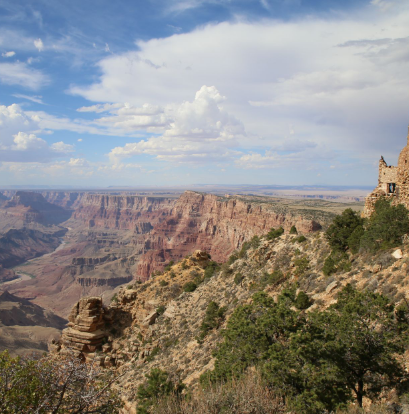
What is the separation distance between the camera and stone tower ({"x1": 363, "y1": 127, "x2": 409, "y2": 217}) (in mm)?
18031

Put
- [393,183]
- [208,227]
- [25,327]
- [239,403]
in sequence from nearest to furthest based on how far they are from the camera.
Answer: [239,403], [393,183], [25,327], [208,227]

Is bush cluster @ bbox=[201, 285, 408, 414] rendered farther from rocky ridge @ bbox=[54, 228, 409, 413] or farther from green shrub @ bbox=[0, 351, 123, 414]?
green shrub @ bbox=[0, 351, 123, 414]

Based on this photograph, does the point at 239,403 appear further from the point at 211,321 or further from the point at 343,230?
the point at 343,230

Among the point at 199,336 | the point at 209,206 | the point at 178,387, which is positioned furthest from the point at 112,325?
the point at 209,206

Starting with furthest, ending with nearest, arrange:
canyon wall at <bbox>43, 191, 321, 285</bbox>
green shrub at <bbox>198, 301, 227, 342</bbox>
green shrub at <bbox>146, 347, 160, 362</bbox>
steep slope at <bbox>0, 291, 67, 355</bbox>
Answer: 1. canyon wall at <bbox>43, 191, 321, 285</bbox>
2. steep slope at <bbox>0, 291, 67, 355</bbox>
3. green shrub at <bbox>146, 347, 160, 362</bbox>
4. green shrub at <bbox>198, 301, 227, 342</bbox>

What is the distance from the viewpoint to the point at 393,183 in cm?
2041

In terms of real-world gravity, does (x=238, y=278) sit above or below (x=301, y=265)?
below

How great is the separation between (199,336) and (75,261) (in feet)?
516

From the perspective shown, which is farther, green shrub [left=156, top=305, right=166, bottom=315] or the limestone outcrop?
green shrub [left=156, top=305, right=166, bottom=315]

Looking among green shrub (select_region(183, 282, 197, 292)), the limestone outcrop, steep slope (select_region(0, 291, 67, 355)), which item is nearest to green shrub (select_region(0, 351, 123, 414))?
the limestone outcrop

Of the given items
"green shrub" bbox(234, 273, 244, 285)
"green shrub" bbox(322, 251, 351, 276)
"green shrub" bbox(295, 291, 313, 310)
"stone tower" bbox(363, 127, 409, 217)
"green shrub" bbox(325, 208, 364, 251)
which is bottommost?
"green shrub" bbox(234, 273, 244, 285)

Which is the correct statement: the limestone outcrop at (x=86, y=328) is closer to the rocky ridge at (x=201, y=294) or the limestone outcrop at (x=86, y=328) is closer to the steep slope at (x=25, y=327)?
the rocky ridge at (x=201, y=294)

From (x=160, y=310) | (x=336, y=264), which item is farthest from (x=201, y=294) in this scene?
(x=336, y=264)

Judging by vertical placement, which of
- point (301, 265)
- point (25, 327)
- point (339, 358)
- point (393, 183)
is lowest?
point (25, 327)
